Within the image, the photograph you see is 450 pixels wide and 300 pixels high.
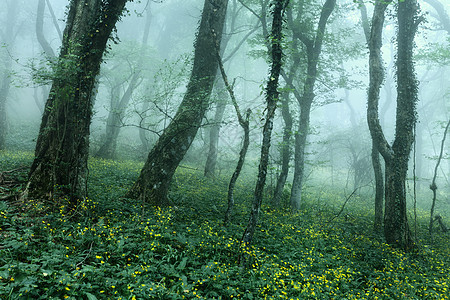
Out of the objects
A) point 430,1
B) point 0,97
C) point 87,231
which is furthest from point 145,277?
point 430,1

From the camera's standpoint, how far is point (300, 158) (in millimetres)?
11289

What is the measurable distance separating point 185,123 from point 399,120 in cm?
667

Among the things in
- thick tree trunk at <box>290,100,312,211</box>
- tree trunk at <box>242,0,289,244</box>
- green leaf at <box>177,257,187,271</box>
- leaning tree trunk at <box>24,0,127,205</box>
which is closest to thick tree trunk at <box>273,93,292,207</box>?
thick tree trunk at <box>290,100,312,211</box>

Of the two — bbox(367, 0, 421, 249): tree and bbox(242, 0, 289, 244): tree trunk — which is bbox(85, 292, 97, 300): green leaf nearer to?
bbox(242, 0, 289, 244): tree trunk

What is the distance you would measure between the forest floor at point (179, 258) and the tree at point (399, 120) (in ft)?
2.81

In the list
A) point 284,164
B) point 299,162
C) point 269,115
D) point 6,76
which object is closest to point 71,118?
point 269,115

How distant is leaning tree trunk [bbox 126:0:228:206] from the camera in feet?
24.0

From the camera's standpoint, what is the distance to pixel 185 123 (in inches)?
302

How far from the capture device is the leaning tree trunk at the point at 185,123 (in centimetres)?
730

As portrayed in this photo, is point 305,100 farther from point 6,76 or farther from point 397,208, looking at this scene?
point 6,76

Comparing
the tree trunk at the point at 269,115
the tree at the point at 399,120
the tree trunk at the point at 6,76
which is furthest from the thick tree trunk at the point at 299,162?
the tree trunk at the point at 6,76

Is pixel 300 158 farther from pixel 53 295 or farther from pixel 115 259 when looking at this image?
pixel 53 295

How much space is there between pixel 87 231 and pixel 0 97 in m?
19.1

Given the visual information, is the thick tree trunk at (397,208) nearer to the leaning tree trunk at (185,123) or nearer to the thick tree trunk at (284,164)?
the thick tree trunk at (284,164)
